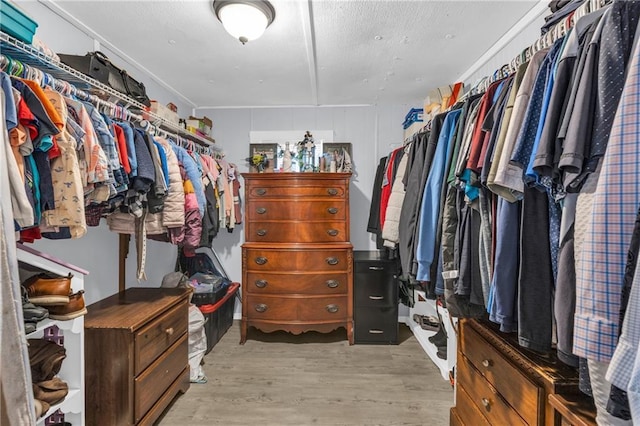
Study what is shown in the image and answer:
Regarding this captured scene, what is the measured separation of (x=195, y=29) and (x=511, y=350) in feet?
7.73

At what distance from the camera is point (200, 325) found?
2422 millimetres

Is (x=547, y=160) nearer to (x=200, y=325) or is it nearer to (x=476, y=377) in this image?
(x=476, y=377)

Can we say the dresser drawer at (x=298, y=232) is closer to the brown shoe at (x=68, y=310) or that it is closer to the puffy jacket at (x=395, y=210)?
the puffy jacket at (x=395, y=210)

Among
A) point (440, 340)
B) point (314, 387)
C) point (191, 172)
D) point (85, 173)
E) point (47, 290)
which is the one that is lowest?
point (314, 387)

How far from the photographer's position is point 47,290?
4.08 ft

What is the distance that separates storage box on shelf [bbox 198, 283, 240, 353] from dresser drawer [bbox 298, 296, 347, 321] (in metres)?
0.76

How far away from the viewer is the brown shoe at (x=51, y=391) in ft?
3.95

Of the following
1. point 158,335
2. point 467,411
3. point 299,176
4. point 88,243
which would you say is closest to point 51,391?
point 158,335

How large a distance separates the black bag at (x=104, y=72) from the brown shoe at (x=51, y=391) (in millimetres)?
1483

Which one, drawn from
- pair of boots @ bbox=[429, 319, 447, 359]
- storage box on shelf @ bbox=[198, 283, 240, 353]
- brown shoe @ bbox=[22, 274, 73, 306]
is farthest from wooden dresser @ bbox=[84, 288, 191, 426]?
pair of boots @ bbox=[429, 319, 447, 359]

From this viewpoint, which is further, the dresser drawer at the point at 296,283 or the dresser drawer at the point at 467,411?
the dresser drawer at the point at 296,283

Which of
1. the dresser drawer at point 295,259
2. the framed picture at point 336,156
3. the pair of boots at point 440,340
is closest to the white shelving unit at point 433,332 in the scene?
the pair of boots at point 440,340

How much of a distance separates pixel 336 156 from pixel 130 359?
8.14ft

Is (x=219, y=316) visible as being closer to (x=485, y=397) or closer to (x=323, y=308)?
(x=323, y=308)
